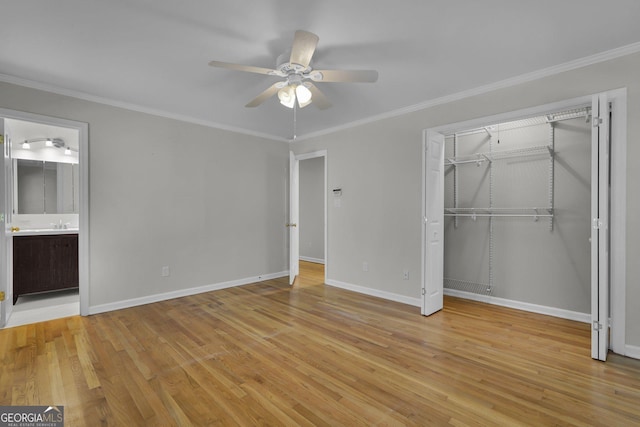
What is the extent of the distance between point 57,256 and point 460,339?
5.33 m

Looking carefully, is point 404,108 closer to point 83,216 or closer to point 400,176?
point 400,176

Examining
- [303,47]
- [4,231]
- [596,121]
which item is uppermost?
[303,47]

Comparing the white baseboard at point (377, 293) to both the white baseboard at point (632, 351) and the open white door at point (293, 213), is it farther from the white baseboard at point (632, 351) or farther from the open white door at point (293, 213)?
the white baseboard at point (632, 351)

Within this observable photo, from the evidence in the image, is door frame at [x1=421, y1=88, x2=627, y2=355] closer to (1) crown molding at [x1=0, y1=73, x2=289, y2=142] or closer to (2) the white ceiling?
(2) the white ceiling

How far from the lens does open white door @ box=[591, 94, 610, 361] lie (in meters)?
2.40

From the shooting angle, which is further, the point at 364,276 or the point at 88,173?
the point at 364,276

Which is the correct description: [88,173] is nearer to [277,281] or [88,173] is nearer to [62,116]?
[62,116]

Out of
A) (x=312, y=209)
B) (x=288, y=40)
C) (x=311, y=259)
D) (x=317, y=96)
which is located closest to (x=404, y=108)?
(x=317, y=96)

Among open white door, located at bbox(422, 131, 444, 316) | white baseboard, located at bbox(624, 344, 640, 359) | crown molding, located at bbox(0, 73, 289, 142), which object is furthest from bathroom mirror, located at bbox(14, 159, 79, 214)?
white baseboard, located at bbox(624, 344, 640, 359)

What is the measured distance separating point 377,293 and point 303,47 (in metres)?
3.33

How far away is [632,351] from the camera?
2461mm

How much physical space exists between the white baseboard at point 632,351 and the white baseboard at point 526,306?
2.65 ft

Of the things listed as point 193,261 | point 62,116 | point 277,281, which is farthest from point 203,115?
point 277,281

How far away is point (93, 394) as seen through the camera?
6.51 feet
